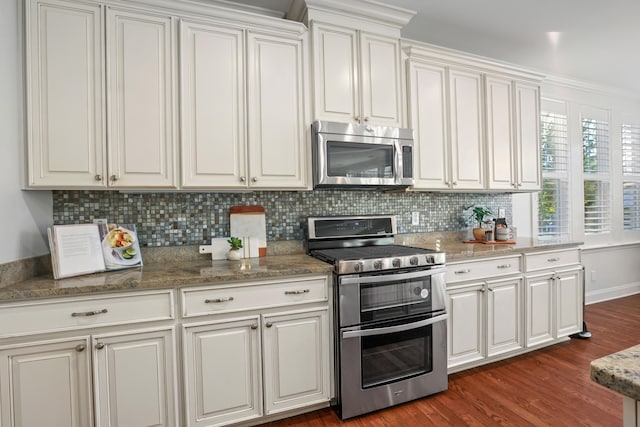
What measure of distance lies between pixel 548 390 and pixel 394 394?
1108 millimetres

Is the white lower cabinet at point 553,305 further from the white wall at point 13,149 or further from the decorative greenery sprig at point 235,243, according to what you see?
the white wall at point 13,149

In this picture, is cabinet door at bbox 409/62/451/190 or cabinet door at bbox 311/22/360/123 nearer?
cabinet door at bbox 311/22/360/123

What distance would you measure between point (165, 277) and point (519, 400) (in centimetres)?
230

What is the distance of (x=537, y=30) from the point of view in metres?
2.80

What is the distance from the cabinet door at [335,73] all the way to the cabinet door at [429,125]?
0.52 metres

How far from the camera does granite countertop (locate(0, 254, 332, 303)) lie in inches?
59.6

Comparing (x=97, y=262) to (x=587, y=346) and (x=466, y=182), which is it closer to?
(x=466, y=182)

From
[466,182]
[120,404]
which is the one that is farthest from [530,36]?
[120,404]

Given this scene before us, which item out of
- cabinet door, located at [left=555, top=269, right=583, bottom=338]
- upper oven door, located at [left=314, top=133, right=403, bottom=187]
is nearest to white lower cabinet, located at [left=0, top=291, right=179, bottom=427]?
upper oven door, located at [left=314, top=133, right=403, bottom=187]

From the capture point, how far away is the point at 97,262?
6.09 feet

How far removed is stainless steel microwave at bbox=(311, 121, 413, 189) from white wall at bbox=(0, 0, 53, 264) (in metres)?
1.63

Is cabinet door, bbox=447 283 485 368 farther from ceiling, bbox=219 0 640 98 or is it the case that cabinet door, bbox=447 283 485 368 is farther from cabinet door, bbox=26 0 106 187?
cabinet door, bbox=26 0 106 187

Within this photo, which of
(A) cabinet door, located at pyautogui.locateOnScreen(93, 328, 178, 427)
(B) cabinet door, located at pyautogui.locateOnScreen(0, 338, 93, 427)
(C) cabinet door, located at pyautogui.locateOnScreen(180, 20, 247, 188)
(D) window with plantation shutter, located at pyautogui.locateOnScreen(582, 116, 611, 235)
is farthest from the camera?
(D) window with plantation shutter, located at pyautogui.locateOnScreen(582, 116, 611, 235)

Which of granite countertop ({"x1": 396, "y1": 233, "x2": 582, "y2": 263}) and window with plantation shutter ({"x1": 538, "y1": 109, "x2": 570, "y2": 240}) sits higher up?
window with plantation shutter ({"x1": 538, "y1": 109, "x2": 570, "y2": 240})
